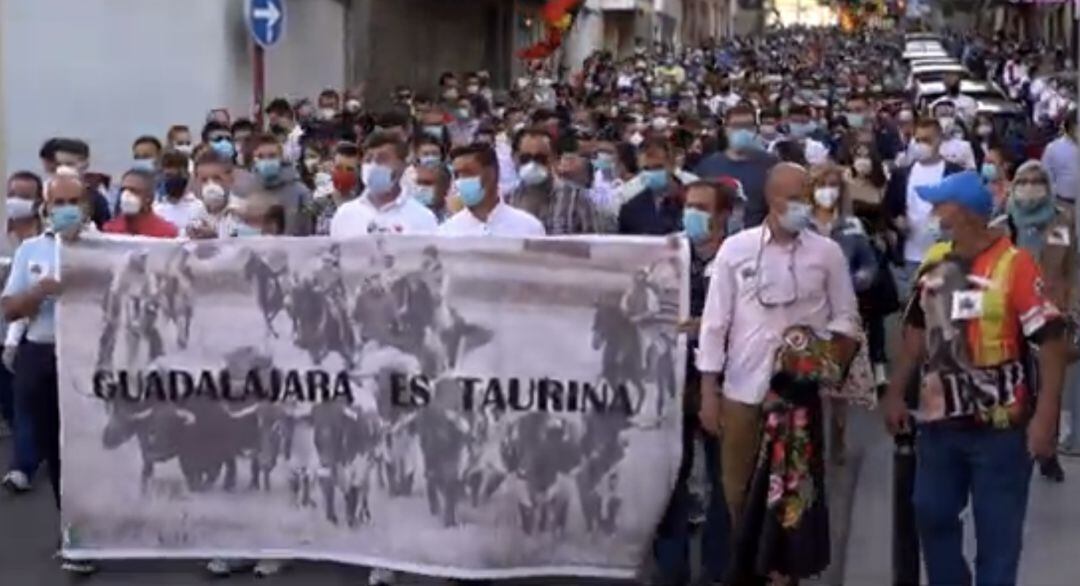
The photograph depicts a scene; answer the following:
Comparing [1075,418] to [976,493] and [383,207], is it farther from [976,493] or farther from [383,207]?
[976,493]

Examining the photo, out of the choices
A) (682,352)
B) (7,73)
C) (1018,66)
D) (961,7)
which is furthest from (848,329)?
(961,7)

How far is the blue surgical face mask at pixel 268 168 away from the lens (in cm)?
1305

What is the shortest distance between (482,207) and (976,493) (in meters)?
2.90

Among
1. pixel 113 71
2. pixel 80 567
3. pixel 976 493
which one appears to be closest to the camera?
pixel 976 493

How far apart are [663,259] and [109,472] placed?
2.48 meters

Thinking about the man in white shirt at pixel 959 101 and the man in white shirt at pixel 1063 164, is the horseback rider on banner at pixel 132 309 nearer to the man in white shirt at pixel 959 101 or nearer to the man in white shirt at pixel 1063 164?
the man in white shirt at pixel 1063 164

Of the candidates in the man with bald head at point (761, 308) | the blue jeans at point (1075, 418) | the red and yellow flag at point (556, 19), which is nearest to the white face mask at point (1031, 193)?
the blue jeans at point (1075, 418)

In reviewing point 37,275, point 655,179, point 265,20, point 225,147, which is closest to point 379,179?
point 37,275

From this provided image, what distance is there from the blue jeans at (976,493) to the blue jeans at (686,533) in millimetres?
1263

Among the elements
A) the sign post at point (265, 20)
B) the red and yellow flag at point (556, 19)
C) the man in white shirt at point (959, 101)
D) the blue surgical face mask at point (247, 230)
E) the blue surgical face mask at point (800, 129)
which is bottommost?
the blue surgical face mask at point (247, 230)

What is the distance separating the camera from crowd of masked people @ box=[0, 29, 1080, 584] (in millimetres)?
7500

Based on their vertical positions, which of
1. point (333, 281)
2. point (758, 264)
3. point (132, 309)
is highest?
point (758, 264)

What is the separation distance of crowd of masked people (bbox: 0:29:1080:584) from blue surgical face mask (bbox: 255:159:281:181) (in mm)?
20

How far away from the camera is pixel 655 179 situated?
12789mm
